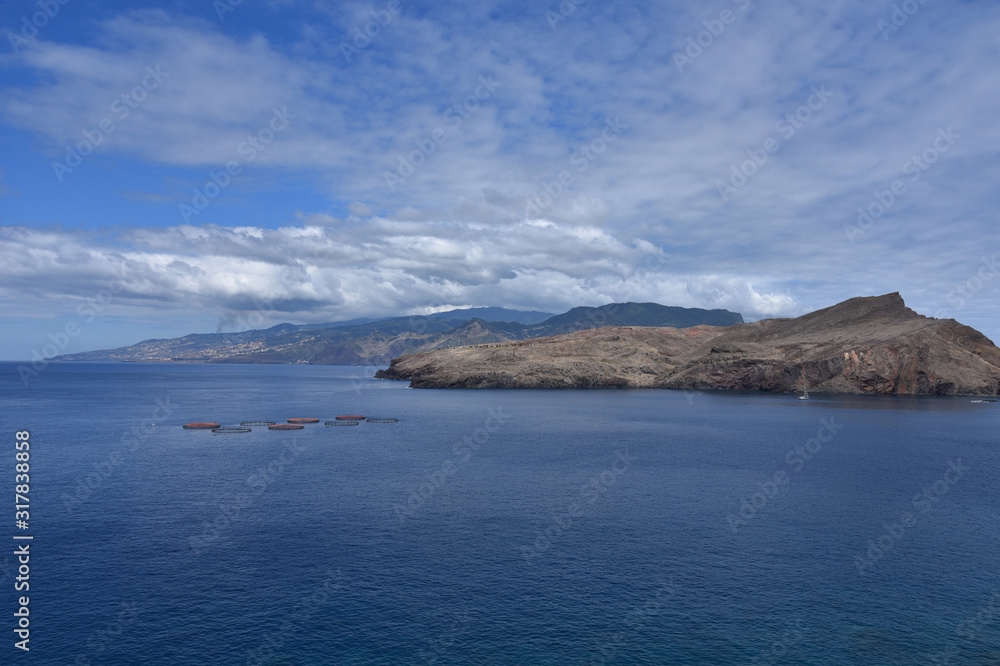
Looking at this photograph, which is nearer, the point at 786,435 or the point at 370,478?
the point at 370,478

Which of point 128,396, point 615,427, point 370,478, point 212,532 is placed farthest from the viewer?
point 128,396

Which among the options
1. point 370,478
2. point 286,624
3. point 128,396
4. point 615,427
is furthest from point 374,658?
point 128,396

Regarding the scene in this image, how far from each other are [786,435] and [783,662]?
84.2m

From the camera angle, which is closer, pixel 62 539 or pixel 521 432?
pixel 62 539

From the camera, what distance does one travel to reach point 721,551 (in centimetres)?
4628

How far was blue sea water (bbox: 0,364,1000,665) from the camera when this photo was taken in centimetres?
3325

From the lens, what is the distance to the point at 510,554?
45.2m

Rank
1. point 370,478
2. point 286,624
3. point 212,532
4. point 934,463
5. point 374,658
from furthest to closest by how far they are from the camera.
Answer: point 934,463, point 370,478, point 212,532, point 286,624, point 374,658

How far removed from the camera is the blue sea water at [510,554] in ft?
109

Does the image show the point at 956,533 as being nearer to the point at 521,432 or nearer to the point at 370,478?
the point at 370,478

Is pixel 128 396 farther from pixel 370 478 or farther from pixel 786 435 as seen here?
pixel 786 435

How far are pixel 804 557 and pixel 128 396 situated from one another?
207m

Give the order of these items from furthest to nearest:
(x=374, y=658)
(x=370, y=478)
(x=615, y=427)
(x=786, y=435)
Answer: (x=615, y=427), (x=786, y=435), (x=370, y=478), (x=374, y=658)

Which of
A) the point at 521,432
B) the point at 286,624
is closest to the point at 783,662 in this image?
the point at 286,624
